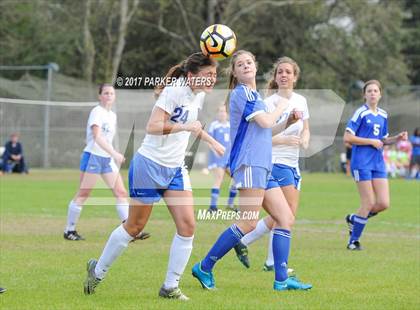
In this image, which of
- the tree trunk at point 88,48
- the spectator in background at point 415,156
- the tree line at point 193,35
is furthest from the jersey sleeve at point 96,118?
the tree trunk at point 88,48

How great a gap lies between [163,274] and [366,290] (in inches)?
83.7

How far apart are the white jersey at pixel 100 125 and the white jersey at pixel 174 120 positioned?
4563 millimetres

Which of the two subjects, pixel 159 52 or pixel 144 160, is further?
pixel 159 52

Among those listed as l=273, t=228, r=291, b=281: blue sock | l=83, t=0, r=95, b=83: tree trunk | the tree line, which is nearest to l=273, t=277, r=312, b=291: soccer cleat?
l=273, t=228, r=291, b=281: blue sock

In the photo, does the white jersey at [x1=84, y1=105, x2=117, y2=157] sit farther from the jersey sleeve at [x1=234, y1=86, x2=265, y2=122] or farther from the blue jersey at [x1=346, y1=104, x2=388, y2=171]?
the jersey sleeve at [x1=234, y1=86, x2=265, y2=122]

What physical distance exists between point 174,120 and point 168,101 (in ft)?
0.58

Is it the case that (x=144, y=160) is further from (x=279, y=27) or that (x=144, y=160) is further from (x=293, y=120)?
(x=279, y=27)

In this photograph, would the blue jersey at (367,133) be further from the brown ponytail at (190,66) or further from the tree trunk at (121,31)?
the tree trunk at (121,31)

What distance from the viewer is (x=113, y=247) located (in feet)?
23.1

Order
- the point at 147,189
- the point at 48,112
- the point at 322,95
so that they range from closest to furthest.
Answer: the point at 147,189 → the point at 322,95 → the point at 48,112

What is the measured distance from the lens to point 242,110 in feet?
23.9

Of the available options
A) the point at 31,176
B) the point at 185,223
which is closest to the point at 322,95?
the point at 31,176

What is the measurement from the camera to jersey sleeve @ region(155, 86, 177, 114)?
6.74 metres

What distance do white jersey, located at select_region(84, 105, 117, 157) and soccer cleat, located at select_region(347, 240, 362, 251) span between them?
3.69 metres
